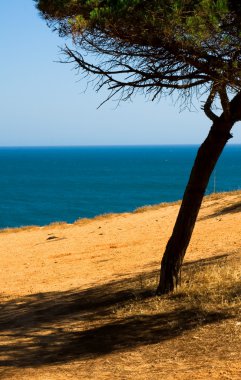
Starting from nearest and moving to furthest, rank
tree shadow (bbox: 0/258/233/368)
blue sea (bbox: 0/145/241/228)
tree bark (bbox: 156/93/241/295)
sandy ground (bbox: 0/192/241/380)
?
sandy ground (bbox: 0/192/241/380)
tree shadow (bbox: 0/258/233/368)
tree bark (bbox: 156/93/241/295)
blue sea (bbox: 0/145/241/228)

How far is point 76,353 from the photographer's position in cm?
840

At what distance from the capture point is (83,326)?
9.72 metres

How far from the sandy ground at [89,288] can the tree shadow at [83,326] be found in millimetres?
23

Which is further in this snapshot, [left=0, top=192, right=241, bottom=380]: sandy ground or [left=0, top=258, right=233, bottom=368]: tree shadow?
[left=0, top=258, right=233, bottom=368]: tree shadow

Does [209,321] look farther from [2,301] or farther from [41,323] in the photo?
[2,301]

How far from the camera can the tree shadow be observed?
8.47m

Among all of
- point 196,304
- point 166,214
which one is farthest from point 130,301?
point 166,214

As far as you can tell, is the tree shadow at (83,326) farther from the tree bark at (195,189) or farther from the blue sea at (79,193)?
the blue sea at (79,193)

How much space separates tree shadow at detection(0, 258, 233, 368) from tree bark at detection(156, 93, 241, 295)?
0.56 metres

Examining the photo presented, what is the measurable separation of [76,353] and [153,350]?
1.04m

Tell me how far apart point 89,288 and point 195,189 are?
11.8ft

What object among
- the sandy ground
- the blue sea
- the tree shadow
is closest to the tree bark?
the tree shadow

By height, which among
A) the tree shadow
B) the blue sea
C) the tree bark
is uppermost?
the tree bark

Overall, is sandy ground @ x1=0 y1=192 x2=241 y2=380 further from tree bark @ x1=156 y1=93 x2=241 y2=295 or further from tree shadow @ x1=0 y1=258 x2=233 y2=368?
tree bark @ x1=156 y1=93 x2=241 y2=295
